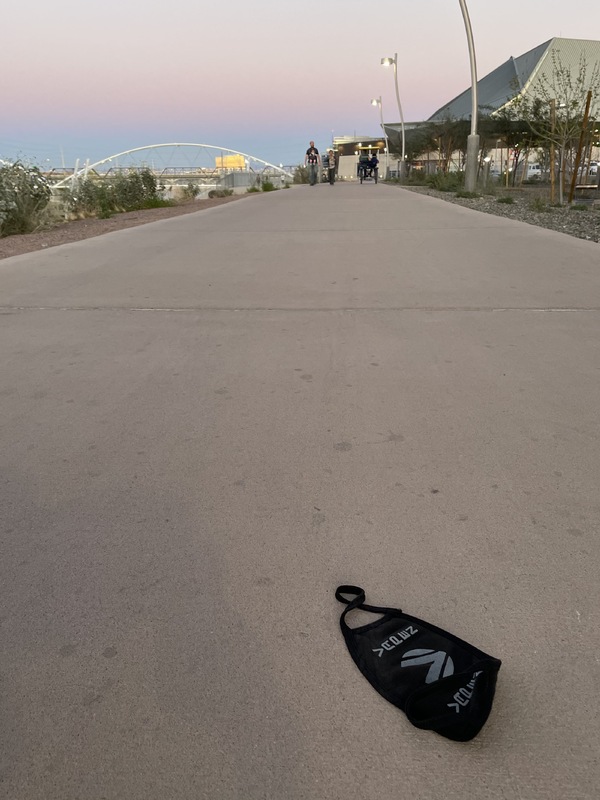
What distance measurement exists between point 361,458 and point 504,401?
99 cm

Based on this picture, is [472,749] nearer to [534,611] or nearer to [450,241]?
[534,611]

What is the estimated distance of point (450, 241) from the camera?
348 inches

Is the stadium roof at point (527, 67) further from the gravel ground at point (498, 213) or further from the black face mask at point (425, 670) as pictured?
the black face mask at point (425, 670)

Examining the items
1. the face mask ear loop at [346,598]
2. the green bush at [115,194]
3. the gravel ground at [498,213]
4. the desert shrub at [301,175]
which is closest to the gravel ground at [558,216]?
the gravel ground at [498,213]

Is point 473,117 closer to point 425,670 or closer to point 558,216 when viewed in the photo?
point 558,216

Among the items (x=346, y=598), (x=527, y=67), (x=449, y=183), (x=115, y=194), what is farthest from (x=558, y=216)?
(x=527, y=67)

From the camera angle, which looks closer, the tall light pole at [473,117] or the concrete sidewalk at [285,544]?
the concrete sidewalk at [285,544]

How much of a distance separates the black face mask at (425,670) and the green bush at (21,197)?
10764 mm

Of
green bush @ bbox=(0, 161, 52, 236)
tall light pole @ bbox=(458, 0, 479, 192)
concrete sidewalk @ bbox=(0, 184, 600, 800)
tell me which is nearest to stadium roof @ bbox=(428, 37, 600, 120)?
tall light pole @ bbox=(458, 0, 479, 192)

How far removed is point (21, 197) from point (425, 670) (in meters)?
11.8

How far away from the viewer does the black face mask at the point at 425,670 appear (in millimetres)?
1453

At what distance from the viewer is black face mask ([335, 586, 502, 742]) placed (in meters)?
1.45

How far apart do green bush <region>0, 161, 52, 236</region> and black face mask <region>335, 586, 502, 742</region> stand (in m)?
10.8

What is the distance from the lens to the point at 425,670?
5.26 feet
